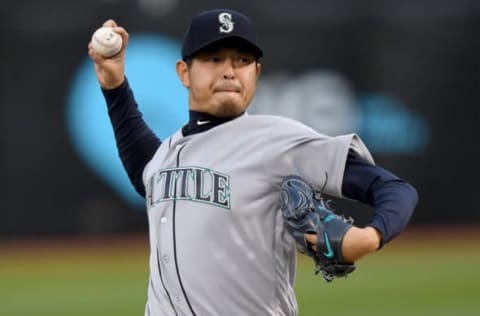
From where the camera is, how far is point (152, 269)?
10.9 ft

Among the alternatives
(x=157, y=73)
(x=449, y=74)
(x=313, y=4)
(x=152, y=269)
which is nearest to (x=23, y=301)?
(x=157, y=73)

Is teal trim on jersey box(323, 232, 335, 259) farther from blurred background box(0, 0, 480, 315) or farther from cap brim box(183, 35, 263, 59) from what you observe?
blurred background box(0, 0, 480, 315)

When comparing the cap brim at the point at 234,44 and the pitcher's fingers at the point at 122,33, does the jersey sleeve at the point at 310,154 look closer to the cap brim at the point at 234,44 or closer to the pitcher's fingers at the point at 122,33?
the cap brim at the point at 234,44

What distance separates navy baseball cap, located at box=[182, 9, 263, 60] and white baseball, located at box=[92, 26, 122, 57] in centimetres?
37

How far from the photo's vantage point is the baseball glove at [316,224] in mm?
2764

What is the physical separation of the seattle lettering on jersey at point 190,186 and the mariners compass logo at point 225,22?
395 millimetres

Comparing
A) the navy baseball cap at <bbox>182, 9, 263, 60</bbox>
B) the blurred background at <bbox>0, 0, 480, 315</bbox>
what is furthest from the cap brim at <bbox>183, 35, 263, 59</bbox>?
the blurred background at <bbox>0, 0, 480, 315</bbox>

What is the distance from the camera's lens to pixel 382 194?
2.81 m

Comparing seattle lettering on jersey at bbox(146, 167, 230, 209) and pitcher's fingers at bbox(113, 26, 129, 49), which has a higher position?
pitcher's fingers at bbox(113, 26, 129, 49)

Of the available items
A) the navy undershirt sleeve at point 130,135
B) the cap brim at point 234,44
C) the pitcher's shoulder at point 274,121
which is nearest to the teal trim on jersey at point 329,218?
the pitcher's shoulder at point 274,121

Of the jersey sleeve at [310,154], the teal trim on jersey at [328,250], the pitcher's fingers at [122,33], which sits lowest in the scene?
the teal trim on jersey at [328,250]

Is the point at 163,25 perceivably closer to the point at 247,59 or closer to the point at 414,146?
the point at 414,146

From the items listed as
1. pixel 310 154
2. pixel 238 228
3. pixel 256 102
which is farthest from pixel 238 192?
pixel 256 102

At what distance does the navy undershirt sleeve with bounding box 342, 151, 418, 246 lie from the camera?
9.01ft
